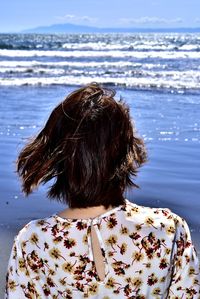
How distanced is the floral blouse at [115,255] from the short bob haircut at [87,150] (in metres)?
0.08

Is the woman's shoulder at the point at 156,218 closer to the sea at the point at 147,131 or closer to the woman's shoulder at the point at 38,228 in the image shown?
the woman's shoulder at the point at 38,228

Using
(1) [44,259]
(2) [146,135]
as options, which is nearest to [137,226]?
(1) [44,259]

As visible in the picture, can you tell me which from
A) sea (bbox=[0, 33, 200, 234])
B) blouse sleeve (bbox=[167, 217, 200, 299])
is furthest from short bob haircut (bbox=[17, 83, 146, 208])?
Answer: sea (bbox=[0, 33, 200, 234])

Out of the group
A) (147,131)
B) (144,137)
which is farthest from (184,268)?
(147,131)

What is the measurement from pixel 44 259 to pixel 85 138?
16.2 inches

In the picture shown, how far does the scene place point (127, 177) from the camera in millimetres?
2047

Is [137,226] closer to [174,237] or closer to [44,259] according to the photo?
[174,237]

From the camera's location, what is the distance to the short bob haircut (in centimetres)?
195

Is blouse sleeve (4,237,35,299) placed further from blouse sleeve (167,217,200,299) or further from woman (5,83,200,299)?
blouse sleeve (167,217,200,299)

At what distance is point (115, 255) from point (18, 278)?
0.34 m

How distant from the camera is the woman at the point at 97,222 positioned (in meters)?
1.95

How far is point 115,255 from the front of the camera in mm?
1999

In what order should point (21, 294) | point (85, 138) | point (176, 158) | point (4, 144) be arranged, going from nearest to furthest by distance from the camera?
1. point (85, 138)
2. point (21, 294)
3. point (176, 158)
4. point (4, 144)

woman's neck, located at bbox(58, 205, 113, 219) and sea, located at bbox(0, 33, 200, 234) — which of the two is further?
sea, located at bbox(0, 33, 200, 234)
